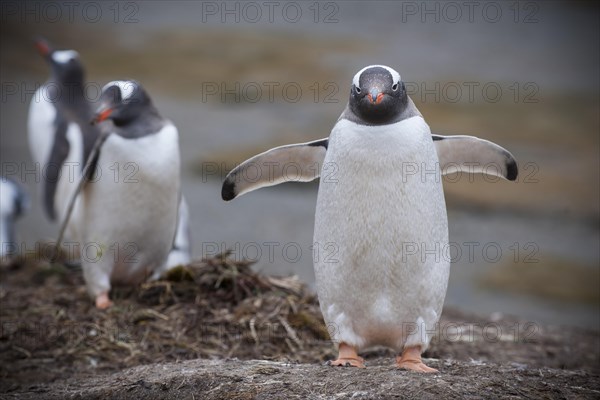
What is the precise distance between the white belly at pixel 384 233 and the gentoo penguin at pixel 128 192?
1.71 meters

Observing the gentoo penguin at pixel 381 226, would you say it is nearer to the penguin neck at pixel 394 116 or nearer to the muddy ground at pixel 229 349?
the penguin neck at pixel 394 116

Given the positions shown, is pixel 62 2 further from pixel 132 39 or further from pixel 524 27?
pixel 524 27

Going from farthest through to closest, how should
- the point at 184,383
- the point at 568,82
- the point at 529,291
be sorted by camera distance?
the point at 568,82
the point at 529,291
the point at 184,383

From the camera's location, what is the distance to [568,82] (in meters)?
13.6

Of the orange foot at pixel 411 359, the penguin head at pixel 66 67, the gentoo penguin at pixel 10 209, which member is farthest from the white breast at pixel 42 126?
the orange foot at pixel 411 359

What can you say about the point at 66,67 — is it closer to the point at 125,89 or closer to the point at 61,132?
the point at 61,132

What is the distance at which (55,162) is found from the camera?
682 cm

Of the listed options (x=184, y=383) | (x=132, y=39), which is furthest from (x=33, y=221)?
(x=132, y=39)

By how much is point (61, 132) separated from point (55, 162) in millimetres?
266

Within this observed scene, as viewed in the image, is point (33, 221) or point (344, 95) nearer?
point (33, 221)

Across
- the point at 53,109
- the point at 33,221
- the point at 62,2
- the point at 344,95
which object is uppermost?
the point at 62,2

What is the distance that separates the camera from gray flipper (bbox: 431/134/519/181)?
150 inches

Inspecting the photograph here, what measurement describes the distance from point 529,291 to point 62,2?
13.3 m

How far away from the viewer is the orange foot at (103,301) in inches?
199
